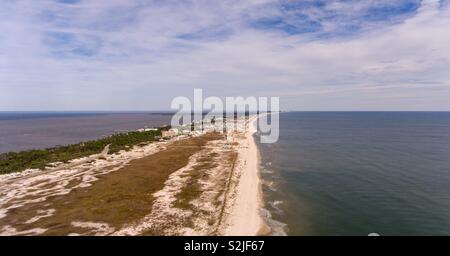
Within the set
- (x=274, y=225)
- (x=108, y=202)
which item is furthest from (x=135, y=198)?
(x=274, y=225)

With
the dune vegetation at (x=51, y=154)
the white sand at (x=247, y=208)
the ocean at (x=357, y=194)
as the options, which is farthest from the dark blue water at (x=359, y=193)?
the dune vegetation at (x=51, y=154)

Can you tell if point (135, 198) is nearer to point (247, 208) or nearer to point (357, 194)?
→ point (247, 208)

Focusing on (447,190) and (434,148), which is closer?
(447,190)

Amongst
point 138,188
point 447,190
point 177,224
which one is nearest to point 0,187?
point 138,188

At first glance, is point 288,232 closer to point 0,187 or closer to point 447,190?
point 447,190

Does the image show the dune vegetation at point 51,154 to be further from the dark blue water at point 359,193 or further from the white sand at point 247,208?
the dark blue water at point 359,193

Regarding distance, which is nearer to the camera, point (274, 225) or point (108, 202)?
point (274, 225)
